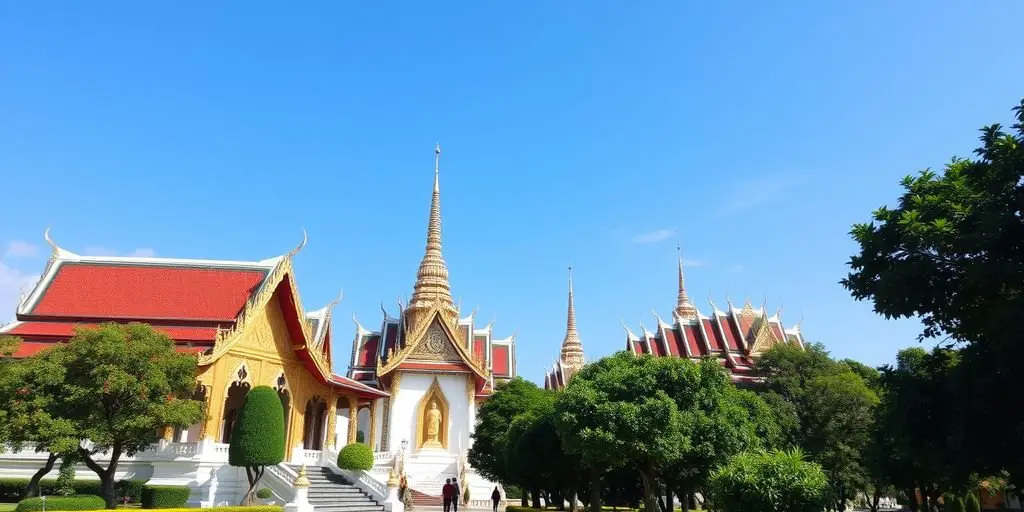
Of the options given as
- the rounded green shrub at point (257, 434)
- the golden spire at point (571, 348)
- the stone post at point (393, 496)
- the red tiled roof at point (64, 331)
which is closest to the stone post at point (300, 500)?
the rounded green shrub at point (257, 434)

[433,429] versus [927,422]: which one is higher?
[433,429]

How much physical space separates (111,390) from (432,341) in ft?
66.3

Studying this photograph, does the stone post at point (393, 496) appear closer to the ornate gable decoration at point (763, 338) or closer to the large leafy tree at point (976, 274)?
the large leafy tree at point (976, 274)

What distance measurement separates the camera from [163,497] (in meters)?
14.9

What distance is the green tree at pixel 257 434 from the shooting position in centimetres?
1450

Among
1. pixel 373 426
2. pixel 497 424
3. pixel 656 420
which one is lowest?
pixel 656 420

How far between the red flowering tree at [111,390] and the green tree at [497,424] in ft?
38.5

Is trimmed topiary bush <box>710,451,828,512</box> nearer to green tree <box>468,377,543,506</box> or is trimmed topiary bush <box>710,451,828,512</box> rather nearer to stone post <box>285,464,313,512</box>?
stone post <box>285,464,313,512</box>

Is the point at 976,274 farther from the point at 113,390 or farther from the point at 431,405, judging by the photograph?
the point at 431,405

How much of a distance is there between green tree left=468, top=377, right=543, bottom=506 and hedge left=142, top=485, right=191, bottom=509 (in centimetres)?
1032

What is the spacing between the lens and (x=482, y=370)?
32.2 meters

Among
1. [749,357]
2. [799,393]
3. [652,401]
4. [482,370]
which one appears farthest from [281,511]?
[749,357]

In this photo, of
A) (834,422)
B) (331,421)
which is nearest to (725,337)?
(834,422)

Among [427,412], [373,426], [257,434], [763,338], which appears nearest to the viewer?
[257,434]
